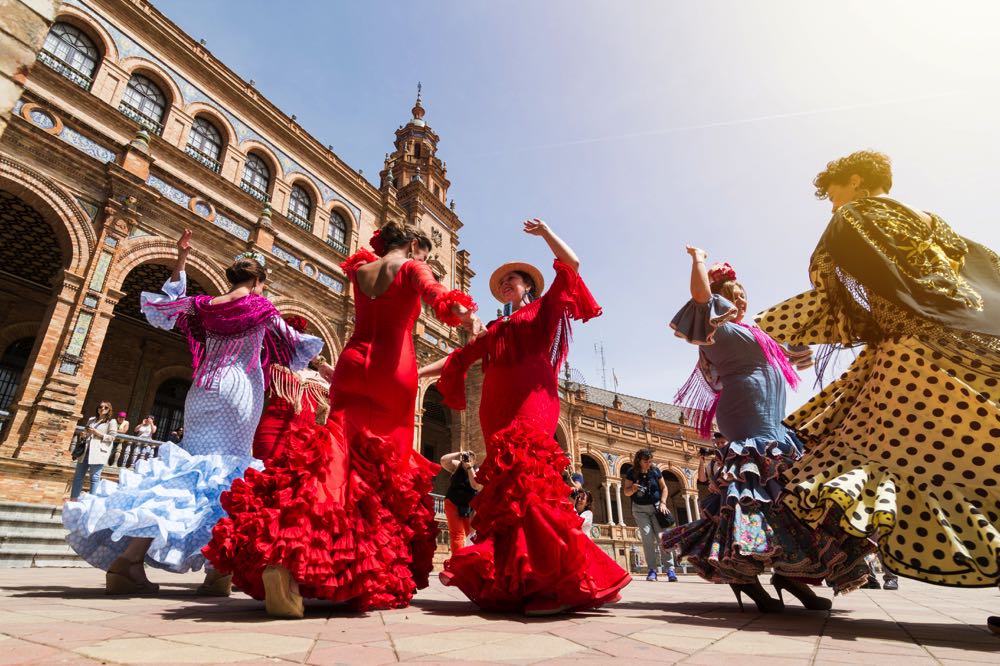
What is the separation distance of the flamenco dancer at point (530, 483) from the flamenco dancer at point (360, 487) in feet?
1.13

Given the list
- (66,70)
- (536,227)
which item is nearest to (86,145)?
(66,70)

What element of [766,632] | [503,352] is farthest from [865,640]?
[503,352]

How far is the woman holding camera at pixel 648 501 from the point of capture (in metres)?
6.88

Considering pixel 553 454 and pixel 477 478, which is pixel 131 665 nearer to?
pixel 477 478

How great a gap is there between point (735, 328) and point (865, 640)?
5.25 ft

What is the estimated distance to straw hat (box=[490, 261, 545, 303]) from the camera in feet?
10.7

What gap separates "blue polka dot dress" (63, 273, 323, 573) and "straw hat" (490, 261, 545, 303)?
1484 mm

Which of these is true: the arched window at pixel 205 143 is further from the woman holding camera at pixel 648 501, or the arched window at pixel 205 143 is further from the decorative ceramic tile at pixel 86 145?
the woman holding camera at pixel 648 501

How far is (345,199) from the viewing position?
59.0 ft

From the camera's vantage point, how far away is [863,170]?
105 inches

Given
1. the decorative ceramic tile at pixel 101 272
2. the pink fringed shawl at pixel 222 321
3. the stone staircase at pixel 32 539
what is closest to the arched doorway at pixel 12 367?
the decorative ceramic tile at pixel 101 272

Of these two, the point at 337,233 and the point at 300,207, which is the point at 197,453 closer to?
Result: the point at 300,207

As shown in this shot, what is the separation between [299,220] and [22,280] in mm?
6969

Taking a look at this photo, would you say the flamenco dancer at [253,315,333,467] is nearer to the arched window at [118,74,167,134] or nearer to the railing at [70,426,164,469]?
the railing at [70,426,164,469]
